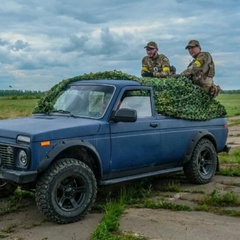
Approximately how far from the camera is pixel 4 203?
8227mm

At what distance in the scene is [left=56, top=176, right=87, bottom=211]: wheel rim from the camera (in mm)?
7020

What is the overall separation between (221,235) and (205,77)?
16.0 ft

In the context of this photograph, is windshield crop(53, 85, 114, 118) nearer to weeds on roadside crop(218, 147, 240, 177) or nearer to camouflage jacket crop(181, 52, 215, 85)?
camouflage jacket crop(181, 52, 215, 85)

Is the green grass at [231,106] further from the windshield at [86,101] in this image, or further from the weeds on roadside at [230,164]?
the windshield at [86,101]

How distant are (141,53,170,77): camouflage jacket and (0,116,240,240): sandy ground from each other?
4.44 m

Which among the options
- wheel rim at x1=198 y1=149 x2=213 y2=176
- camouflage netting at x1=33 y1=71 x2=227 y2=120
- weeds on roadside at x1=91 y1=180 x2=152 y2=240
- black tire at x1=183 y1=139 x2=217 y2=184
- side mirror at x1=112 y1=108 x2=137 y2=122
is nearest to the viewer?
weeds on roadside at x1=91 y1=180 x2=152 y2=240

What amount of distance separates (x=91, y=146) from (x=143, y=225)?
54.2 inches

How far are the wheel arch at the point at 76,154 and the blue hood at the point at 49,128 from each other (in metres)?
0.13

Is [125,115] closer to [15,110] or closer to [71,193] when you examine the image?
[71,193]

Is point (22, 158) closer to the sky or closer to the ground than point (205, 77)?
closer to the ground

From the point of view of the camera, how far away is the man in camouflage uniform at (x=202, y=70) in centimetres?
1044

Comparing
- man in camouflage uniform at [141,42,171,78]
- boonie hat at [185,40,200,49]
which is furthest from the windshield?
man in camouflage uniform at [141,42,171,78]

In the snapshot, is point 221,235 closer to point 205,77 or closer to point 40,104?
point 40,104

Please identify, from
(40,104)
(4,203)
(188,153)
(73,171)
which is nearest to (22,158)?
(73,171)
